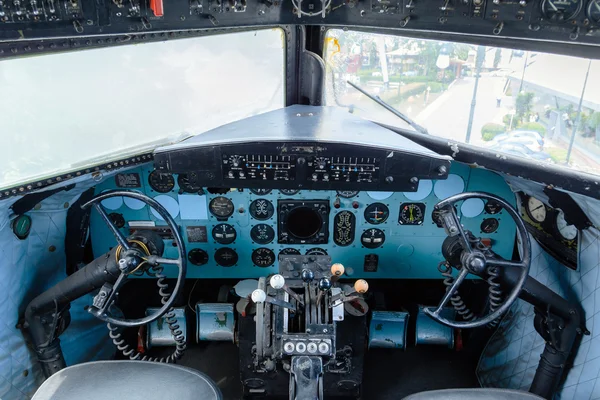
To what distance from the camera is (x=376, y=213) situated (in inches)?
119

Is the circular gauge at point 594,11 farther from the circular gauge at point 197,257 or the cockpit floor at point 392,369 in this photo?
the circular gauge at point 197,257

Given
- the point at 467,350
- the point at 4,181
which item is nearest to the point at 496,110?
the point at 467,350

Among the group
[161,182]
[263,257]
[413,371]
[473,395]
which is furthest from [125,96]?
Result: [413,371]

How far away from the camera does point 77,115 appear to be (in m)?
2.27

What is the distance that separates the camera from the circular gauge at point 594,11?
1.73 meters

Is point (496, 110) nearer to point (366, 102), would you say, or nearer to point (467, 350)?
point (366, 102)

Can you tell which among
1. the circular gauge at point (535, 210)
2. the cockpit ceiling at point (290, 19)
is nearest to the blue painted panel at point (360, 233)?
the circular gauge at point (535, 210)

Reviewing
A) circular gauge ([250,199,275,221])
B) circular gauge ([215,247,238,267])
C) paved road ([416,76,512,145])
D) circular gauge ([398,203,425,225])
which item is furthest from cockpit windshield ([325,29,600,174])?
circular gauge ([215,247,238,267])

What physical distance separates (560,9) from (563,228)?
118 cm

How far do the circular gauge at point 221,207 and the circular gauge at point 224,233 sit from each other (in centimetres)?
9

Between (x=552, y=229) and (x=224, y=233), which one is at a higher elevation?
(x=552, y=229)

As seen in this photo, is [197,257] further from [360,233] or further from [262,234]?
[360,233]

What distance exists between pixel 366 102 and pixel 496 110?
0.85 m

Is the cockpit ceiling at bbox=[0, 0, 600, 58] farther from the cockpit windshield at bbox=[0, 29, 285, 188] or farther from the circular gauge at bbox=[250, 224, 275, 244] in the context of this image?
the circular gauge at bbox=[250, 224, 275, 244]
